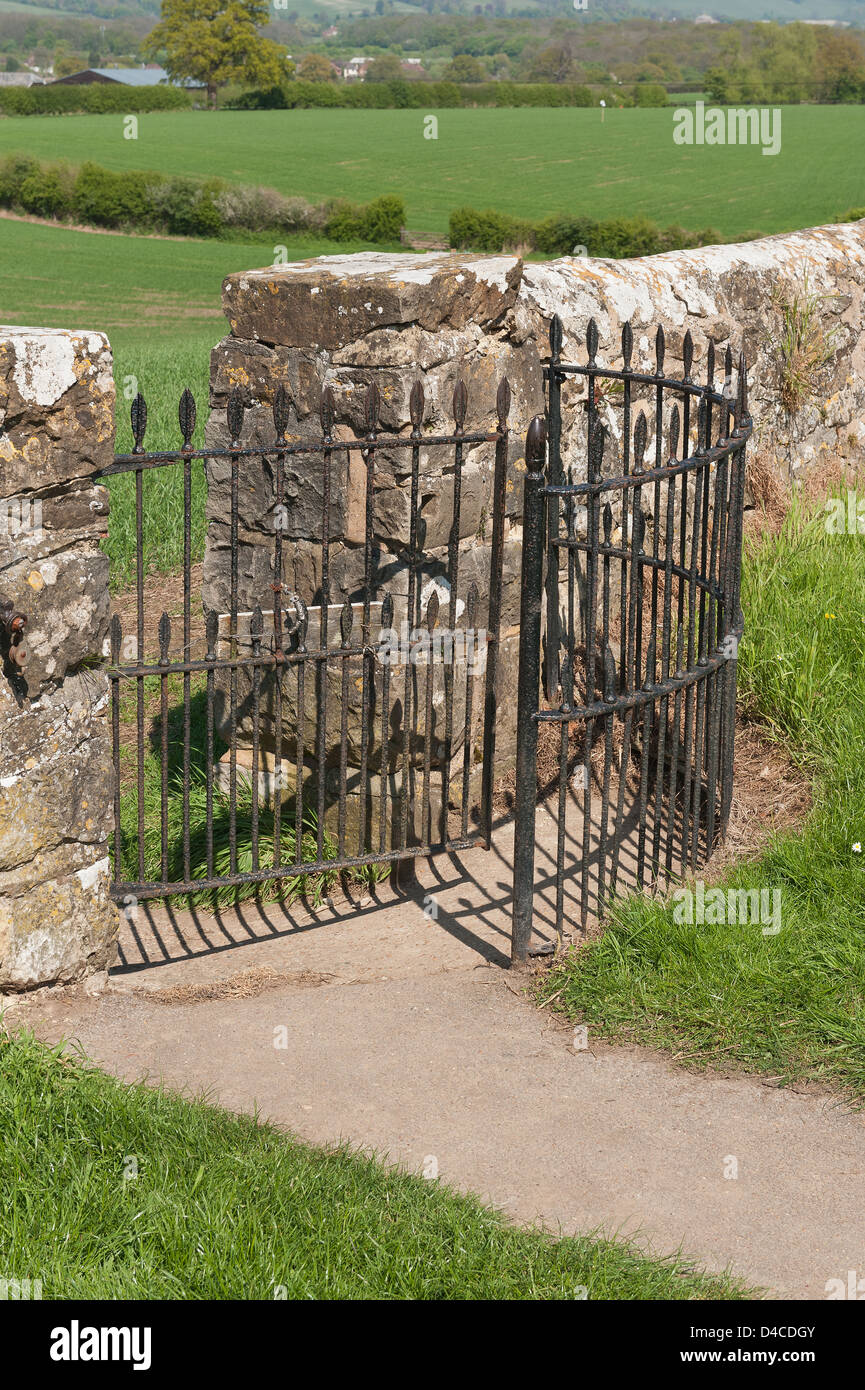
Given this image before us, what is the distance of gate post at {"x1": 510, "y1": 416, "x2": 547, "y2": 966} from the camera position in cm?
420

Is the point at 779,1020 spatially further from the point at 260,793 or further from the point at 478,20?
the point at 478,20

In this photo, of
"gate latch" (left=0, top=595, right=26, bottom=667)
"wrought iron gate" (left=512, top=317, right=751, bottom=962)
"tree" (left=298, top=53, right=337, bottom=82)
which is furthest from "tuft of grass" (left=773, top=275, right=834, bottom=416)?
"tree" (left=298, top=53, right=337, bottom=82)

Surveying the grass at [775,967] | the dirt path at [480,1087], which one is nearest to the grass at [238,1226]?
the dirt path at [480,1087]

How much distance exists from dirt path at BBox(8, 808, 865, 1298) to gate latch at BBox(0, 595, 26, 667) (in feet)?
3.62

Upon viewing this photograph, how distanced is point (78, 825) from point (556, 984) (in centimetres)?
159

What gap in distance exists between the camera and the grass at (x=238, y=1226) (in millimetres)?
2898

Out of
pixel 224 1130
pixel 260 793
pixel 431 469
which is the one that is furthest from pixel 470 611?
pixel 224 1130

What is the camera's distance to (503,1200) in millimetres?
3352

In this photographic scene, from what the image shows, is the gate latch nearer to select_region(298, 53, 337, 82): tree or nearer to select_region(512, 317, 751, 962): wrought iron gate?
select_region(512, 317, 751, 962): wrought iron gate

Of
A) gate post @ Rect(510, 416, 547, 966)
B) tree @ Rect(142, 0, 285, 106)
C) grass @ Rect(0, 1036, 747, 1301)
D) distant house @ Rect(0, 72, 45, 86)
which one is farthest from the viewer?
distant house @ Rect(0, 72, 45, 86)

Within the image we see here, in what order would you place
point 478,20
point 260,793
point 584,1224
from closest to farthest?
point 584,1224, point 260,793, point 478,20

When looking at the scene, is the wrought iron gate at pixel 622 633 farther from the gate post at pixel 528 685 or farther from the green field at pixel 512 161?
the green field at pixel 512 161

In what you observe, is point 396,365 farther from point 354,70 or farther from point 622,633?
point 354,70

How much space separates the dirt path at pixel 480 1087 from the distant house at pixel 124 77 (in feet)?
239
